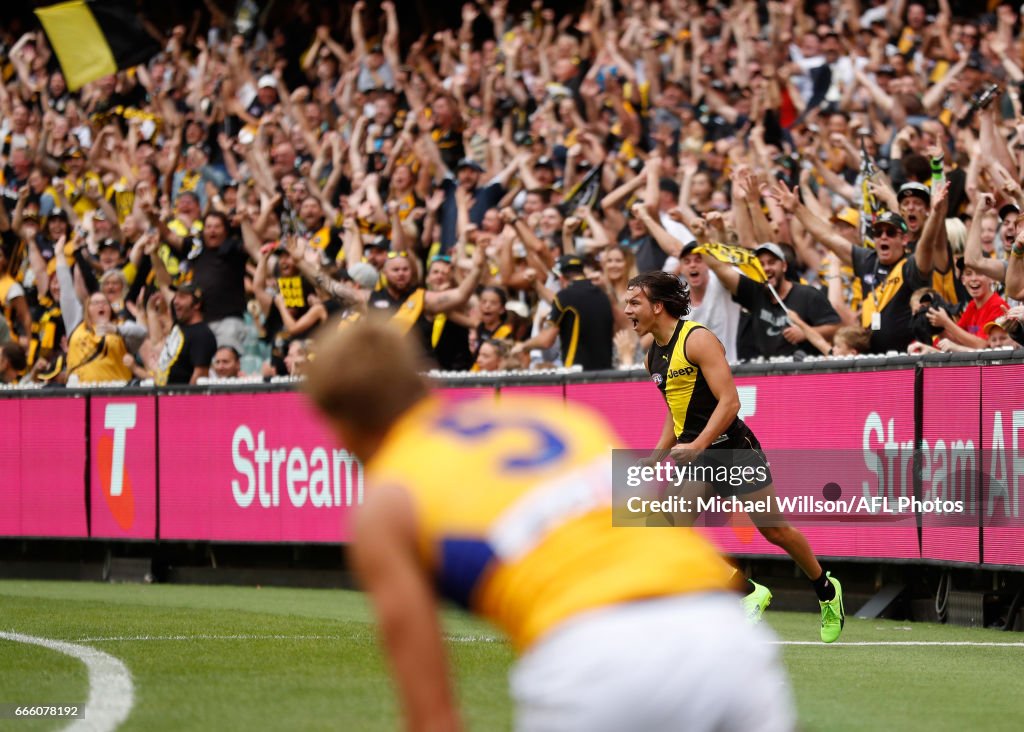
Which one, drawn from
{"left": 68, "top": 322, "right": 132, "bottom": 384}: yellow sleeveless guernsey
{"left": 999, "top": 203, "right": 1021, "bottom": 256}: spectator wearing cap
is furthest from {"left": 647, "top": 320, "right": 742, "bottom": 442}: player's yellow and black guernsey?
{"left": 68, "top": 322, "right": 132, "bottom": 384}: yellow sleeveless guernsey

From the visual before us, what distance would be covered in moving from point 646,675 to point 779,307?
9689 millimetres

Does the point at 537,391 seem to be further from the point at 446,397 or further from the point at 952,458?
the point at 952,458

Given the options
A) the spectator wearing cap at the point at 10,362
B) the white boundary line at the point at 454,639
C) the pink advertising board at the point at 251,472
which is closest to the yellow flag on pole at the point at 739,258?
the white boundary line at the point at 454,639

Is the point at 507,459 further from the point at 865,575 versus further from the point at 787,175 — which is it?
the point at 787,175

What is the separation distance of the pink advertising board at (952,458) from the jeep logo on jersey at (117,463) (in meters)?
8.01

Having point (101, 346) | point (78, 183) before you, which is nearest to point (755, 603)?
point (101, 346)

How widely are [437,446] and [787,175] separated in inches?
512

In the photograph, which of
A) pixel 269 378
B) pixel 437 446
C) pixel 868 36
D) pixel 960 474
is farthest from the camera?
pixel 868 36

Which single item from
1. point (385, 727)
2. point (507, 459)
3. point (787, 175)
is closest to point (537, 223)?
point (787, 175)

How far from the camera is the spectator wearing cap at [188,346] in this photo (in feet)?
53.4

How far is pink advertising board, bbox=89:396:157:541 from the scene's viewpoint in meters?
15.7

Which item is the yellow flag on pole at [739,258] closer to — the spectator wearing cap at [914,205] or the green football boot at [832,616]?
the spectator wearing cap at [914,205]

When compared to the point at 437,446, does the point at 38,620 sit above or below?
below

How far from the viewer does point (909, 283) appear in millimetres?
12078
